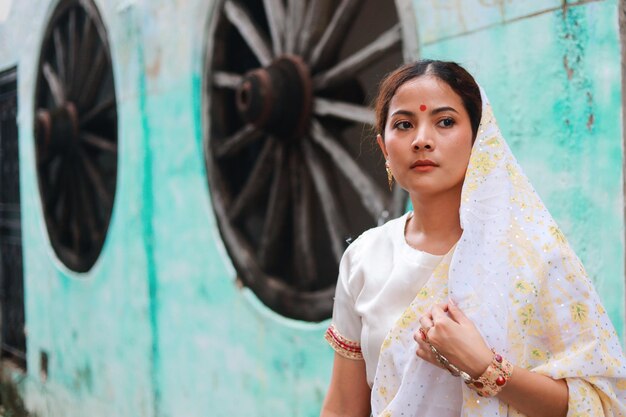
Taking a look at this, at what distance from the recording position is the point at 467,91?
1.23 meters

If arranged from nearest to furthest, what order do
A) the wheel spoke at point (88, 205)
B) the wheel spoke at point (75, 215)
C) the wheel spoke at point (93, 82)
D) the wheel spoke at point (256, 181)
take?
the wheel spoke at point (256, 181) < the wheel spoke at point (93, 82) < the wheel spoke at point (88, 205) < the wheel spoke at point (75, 215)

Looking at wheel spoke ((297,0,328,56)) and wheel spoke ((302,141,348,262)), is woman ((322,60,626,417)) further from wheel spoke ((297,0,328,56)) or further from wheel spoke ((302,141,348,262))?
wheel spoke ((297,0,328,56))

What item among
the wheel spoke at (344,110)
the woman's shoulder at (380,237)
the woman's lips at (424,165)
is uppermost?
the wheel spoke at (344,110)

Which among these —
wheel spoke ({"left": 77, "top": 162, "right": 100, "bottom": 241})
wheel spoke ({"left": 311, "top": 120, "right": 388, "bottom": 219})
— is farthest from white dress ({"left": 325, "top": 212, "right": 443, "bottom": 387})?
wheel spoke ({"left": 77, "top": 162, "right": 100, "bottom": 241})

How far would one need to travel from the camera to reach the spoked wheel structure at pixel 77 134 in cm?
455

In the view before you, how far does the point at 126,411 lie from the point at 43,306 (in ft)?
5.03

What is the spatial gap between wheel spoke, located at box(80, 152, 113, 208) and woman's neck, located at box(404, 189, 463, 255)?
130 inches

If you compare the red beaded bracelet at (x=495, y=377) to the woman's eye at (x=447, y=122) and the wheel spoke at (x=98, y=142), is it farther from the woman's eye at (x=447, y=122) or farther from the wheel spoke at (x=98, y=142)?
the wheel spoke at (x=98, y=142)

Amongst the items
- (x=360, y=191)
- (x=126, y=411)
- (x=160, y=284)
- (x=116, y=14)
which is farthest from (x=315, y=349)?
(x=116, y=14)

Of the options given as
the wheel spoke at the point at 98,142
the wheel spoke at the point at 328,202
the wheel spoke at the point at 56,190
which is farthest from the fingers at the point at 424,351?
the wheel spoke at the point at 56,190

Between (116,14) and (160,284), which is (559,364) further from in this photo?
(116,14)

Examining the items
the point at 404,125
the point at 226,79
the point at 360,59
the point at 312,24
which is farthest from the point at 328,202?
the point at 404,125

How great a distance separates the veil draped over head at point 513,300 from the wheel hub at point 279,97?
158cm

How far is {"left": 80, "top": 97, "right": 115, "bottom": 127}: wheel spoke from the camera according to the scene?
4.39 m
